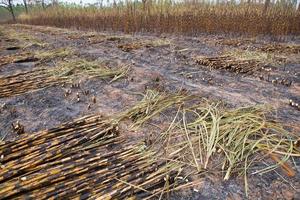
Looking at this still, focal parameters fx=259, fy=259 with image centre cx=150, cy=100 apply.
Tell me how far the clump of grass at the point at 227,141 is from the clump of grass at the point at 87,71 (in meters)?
1.91

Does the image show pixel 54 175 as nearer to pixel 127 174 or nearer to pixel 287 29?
pixel 127 174

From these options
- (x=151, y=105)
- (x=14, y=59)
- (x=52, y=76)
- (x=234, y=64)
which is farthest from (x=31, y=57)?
(x=234, y=64)

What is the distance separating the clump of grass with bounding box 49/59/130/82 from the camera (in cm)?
417

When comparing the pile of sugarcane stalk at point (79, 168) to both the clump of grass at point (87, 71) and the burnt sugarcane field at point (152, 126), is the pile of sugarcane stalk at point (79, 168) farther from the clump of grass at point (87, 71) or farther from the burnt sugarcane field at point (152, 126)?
the clump of grass at point (87, 71)

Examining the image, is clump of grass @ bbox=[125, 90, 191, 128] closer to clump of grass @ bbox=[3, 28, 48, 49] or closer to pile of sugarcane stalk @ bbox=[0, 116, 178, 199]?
pile of sugarcane stalk @ bbox=[0, 116, 178, 199]

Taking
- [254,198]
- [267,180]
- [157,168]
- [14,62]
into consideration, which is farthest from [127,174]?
[14,62]

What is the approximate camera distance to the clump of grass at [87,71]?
164 inches

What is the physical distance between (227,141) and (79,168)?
3.99 feet

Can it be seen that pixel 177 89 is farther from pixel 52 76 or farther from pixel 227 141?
pixel 52 76

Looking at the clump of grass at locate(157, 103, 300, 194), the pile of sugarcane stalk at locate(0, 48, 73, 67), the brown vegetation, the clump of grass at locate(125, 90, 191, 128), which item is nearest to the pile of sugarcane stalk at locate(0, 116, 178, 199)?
the clump of grass at locate(157, 103, 300, 194)

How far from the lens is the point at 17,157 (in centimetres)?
196

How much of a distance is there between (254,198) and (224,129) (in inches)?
29.6

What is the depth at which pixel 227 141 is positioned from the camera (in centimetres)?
220

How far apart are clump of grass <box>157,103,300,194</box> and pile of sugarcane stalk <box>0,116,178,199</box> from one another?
0.26 metres
